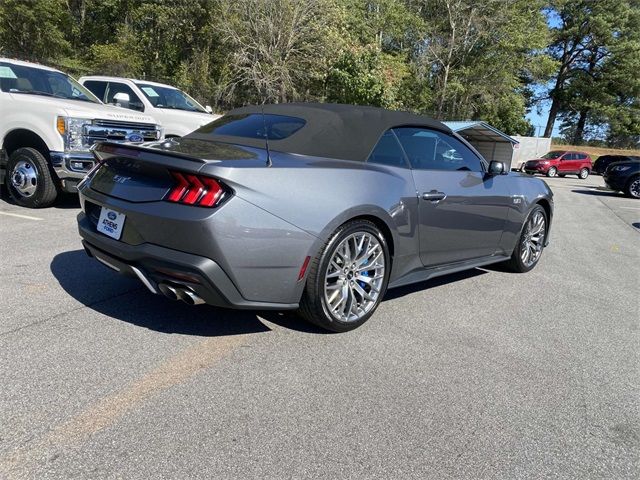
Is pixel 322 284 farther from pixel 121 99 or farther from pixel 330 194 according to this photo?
pixel 121 99

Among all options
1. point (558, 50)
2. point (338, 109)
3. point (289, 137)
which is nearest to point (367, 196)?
point (289, 137)

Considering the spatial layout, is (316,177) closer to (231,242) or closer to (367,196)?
(367,196)

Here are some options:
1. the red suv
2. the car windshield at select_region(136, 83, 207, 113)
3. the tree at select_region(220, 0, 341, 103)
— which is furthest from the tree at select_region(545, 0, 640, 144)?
the car windshield at select_region(136, 83, 207, 113)

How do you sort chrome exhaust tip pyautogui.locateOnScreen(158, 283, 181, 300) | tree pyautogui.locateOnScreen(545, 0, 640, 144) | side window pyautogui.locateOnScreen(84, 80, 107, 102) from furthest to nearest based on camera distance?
tree pyautogui.locateOnScreen(545, 0, 640, 144) < side window pyautogui.locateOnScreen(84, 80, 107, 102) < chrome exhaust tip pyautogui.locateOnScreen(158, 283, 181, 300)

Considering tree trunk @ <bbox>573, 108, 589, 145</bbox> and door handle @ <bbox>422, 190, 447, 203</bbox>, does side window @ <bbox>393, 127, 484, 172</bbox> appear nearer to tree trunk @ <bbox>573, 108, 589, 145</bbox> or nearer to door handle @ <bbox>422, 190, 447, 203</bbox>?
door handle @ <bbox>422, 190, 447, 203</bbox>

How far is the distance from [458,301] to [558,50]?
57.8m

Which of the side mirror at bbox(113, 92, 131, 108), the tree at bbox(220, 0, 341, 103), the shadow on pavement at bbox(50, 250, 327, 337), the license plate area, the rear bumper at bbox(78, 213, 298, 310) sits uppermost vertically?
the tree at bbox(220, 0, 341, 103)

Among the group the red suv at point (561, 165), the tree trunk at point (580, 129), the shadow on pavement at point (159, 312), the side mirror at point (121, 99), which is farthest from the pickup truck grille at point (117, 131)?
the tree trunk at point (580, 129)

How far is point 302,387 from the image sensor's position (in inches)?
113

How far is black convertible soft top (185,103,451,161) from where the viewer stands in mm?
3701

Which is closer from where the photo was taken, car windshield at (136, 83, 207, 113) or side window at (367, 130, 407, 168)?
side window at (367, 130, 407, 168)

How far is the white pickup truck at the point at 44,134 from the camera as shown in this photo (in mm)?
6578

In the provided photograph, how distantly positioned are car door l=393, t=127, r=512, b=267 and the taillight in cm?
171

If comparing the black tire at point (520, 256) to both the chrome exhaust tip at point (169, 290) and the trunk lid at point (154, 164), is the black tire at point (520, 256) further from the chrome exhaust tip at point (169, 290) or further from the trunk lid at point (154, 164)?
the chrome exhaust tip at point (169, 290)
